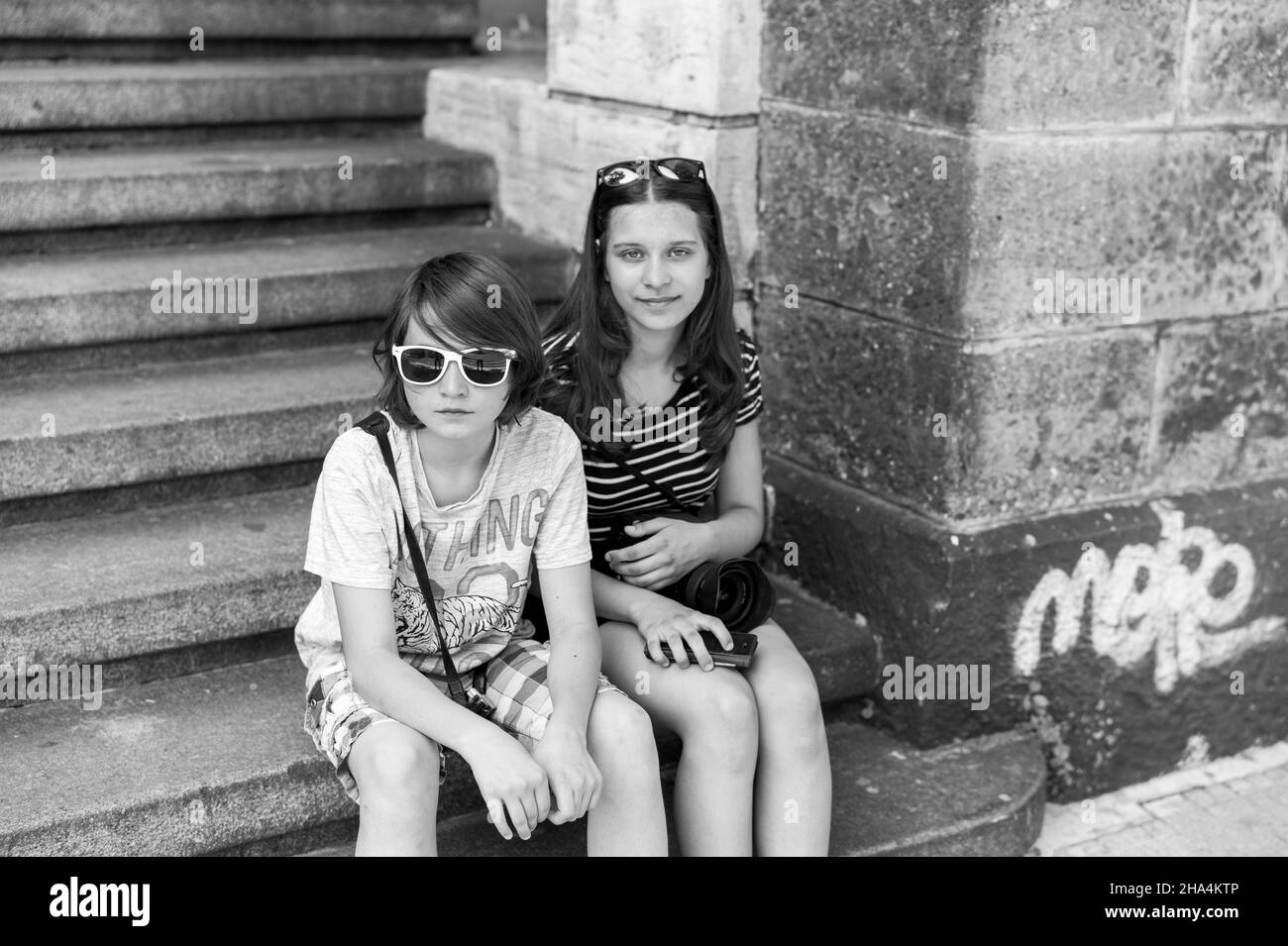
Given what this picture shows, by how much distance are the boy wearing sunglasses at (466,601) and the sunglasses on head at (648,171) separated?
0.43 meters

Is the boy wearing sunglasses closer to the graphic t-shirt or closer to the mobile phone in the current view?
the graphic t-shirt

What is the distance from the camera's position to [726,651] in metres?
2.81

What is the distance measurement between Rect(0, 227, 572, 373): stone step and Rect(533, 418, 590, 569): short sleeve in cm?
140

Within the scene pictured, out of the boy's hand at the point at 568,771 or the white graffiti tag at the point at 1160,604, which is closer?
the boy's hand at the point at 568,771

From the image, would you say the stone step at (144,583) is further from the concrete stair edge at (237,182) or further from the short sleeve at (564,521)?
the concrete stair edge at (237,182)

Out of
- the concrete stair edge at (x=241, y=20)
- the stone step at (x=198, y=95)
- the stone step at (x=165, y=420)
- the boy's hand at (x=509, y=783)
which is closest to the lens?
the boy's hand at (x=509, y=783)

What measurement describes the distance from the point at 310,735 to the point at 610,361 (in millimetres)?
925

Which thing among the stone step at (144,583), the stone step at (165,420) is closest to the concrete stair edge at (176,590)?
the stone step at (144,583)

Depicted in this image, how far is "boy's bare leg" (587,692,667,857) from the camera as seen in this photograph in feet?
8.48

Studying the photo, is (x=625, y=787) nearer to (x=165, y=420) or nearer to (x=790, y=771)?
(x=790, y=771)

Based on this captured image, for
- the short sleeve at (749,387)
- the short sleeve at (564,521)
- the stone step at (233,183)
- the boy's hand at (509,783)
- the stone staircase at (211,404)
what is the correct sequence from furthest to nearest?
1. the stone step at (233,183)
2. the short sleeve at (749,387)
3. the stone staircase at (211,404)
4. the short sleeve at (564,521)
5. the boy's hand at (509,783)

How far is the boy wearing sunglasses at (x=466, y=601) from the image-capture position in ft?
8.08

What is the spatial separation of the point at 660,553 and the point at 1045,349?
96 centimetres

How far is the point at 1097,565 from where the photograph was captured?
11.2 feet
